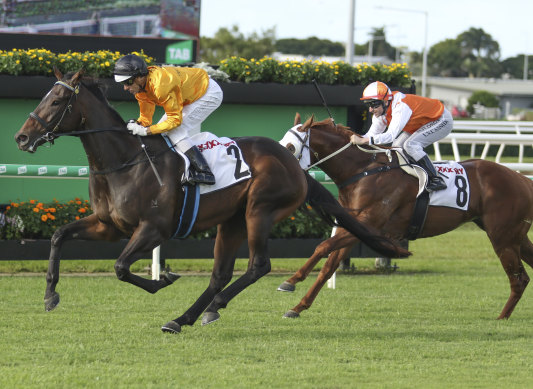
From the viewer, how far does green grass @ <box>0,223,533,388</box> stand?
15.5 feet

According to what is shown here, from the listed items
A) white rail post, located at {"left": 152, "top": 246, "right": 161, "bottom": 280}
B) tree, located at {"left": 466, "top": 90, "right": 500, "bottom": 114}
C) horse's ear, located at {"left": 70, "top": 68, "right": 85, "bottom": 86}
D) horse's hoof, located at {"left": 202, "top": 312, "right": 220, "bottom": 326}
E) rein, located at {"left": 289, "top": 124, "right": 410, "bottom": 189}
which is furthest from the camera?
tree, located at {"left": 466, "top": 90, "right": 500, "bottom": 114}

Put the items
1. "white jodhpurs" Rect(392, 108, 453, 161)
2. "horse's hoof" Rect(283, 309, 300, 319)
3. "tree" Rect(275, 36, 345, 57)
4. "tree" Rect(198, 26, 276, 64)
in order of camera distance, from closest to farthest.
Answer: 1. "horse's hoof" Rect(283, 309, 300, 319)
2. "white jodhpurs" Rect(392, 108, 453, 161)
3. "tree" Rect(198, 26, 276, 64)
4. "tree" Rect(275, 36, 345, 57)

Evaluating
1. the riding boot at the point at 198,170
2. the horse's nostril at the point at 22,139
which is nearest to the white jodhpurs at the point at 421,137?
the riding boot at the point at 198,170

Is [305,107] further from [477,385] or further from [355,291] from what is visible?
[477,385]

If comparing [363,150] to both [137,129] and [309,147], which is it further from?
[137,129]

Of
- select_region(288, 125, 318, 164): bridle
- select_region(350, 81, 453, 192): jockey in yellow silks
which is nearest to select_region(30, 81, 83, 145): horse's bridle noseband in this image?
select_region(288, 125, 318, 164): bridle

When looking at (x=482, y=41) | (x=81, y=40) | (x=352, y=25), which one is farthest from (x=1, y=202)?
(x=482, y=41)

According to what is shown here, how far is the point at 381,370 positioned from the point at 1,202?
17.9 ft

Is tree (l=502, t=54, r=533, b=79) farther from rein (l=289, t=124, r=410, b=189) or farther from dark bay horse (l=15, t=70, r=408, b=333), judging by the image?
dark bay horse (l=15, t=70, r=408, b=333)

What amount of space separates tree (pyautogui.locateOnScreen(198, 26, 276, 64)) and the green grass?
Answer: 45.5 meters

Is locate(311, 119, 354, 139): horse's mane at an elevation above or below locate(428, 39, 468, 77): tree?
below

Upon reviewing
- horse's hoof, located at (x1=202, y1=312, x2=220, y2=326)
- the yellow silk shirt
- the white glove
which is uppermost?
the yellow silk shirt

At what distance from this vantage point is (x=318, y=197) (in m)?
6.52

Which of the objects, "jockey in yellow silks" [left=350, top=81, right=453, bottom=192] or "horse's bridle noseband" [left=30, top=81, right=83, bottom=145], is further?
"jockey in yellow silks" [left=350, top=81, right=453, bottom=192]
